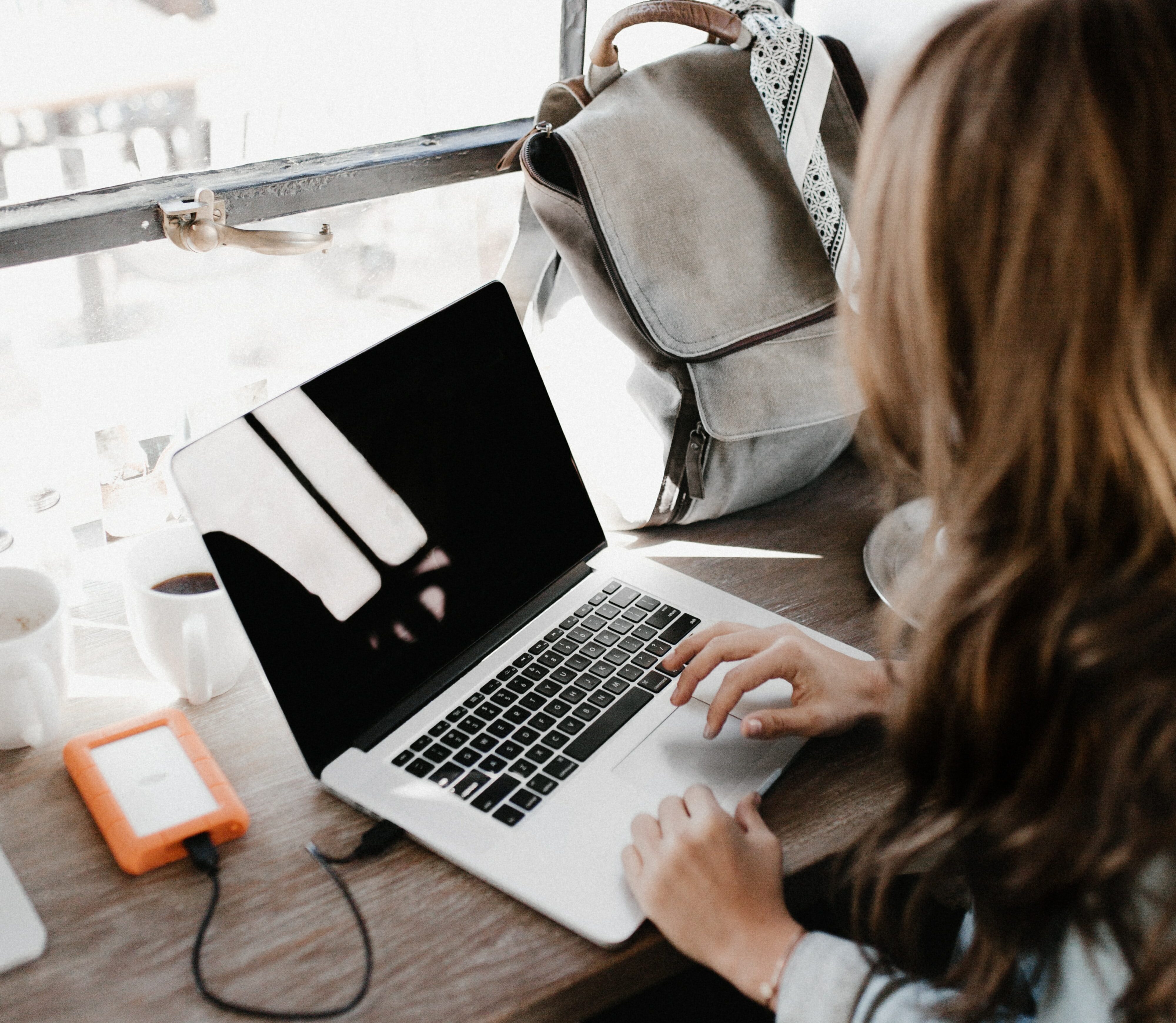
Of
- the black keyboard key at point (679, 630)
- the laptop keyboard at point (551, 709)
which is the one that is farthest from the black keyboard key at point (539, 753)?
the black keyboard key at point (679, 630)

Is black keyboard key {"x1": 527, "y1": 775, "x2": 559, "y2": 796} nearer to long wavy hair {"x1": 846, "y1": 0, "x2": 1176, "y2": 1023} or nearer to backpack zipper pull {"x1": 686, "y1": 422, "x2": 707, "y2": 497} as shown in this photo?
long wavy hair {"x1": 846, "y1": 0, "x2": 1176, "y2": 1023}

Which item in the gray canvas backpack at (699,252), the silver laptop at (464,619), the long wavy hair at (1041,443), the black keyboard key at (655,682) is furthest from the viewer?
the gray canvas backpack at (699,252)

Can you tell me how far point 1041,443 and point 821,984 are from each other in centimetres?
33

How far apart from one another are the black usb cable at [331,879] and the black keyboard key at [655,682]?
0.21 meters

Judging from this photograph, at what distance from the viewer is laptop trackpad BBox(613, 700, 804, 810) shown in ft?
2.21

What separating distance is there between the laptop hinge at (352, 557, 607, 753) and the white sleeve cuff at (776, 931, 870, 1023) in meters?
0.30

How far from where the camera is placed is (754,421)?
0.91 metres

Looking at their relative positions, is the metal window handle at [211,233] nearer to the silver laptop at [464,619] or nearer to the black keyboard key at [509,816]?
the silver laptop at [464,619]

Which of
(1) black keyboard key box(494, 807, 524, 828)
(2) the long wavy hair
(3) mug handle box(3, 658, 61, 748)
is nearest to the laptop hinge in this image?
(1) black keyboard key box(494, 807, 524, 828)

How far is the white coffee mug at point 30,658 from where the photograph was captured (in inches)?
26.6

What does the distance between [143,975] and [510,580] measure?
37cm

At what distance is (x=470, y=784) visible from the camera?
66cm

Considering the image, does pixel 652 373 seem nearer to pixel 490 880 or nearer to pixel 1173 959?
pixel 490 880

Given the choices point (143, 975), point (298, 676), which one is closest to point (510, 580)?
point (298, 676)
